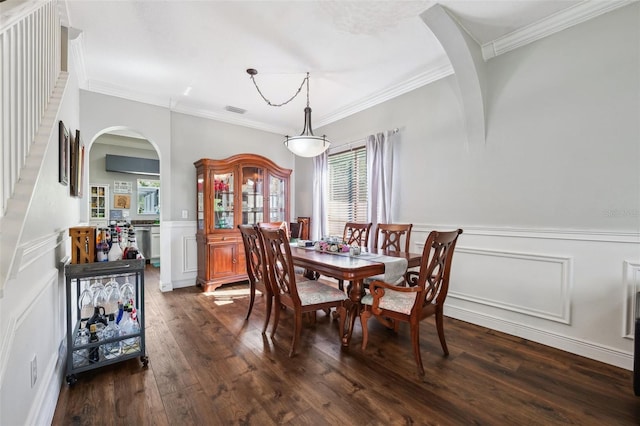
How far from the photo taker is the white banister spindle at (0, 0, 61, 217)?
100cm

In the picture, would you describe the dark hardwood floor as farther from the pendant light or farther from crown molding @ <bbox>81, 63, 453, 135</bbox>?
crown molding @ <bbox>81, 63, 453, 135</bbox>

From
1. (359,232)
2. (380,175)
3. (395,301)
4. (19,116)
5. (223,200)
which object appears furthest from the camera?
(223,200)

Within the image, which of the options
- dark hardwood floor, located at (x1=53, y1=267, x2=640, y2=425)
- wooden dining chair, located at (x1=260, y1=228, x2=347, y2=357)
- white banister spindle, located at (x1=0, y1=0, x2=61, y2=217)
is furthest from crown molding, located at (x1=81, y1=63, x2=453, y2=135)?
dark hardwood floor, located at (x1=53, y1=267, x2=640, y2=425)

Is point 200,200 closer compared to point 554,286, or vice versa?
point 554,286

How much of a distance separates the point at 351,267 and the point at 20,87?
1951mm

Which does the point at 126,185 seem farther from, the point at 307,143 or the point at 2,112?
the point at 2,112

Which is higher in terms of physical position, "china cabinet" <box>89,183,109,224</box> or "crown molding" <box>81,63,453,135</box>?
"crown molding" <box>81,63,453,135</box>

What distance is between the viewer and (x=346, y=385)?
6.07 feet

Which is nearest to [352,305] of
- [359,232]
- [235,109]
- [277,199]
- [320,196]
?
[359,232]

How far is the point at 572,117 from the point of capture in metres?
2.33

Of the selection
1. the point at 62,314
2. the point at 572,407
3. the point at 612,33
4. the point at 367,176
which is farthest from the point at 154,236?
the point at 612,33

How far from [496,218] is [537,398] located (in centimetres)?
156

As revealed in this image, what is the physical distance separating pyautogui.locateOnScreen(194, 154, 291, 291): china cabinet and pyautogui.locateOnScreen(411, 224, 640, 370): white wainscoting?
9.62ft

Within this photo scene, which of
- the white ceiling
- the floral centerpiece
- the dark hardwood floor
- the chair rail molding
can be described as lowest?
the dark hardwood floor
